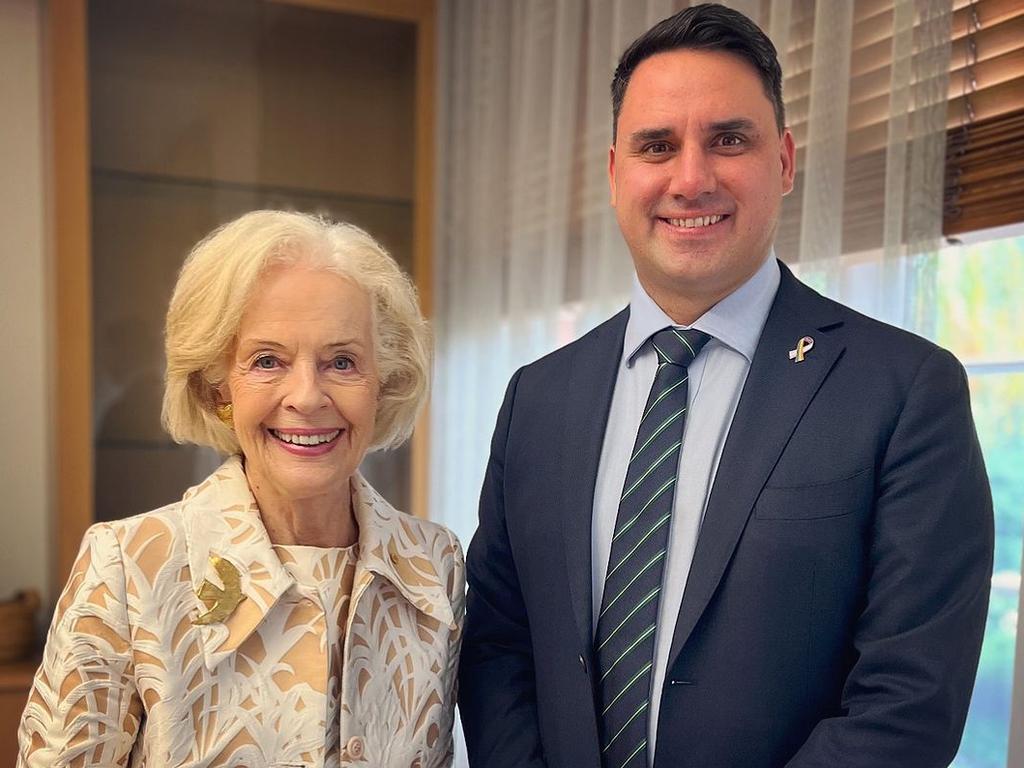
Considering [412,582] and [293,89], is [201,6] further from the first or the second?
[412,582]

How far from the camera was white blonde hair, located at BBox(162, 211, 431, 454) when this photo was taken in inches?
47.4

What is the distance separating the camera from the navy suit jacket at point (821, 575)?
1.06 m

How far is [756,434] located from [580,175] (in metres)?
1.20

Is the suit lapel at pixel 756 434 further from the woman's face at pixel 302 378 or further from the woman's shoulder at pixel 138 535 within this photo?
the woman's shoulder at pixel 138 535

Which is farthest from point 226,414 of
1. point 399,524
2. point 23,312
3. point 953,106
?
point 23,312

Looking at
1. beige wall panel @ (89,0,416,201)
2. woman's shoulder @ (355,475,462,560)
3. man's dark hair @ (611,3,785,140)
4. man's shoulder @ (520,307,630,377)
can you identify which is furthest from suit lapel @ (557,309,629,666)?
beige wall panel @ (89,0,416,201)

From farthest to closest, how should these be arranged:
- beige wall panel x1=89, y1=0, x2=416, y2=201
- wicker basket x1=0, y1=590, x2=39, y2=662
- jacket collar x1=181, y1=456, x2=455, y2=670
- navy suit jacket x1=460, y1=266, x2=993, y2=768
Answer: beige wall panel x1=89, y1=0, x2=416, y2=201 < wicker basket x1=0, y1=590, x2=39, y2=662 < jacket collar x1=181, y1=456, x2=455, y2=670 < navy suit jacket x1=460, y1=266, x2=993, y2=768

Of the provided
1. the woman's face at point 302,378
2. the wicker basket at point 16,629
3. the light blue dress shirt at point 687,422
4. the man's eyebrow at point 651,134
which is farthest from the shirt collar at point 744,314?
the wicker basket at point 16,629

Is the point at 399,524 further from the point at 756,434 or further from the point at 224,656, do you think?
the point at 756,434

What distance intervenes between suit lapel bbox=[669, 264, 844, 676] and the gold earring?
2.09ft

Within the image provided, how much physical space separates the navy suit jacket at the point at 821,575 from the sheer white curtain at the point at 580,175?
30 cm

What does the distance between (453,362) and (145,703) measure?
1791 millimetres

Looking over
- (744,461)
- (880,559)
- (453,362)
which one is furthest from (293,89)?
(880,559)

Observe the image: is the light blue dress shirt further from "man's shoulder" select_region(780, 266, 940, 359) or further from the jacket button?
the jacket button
